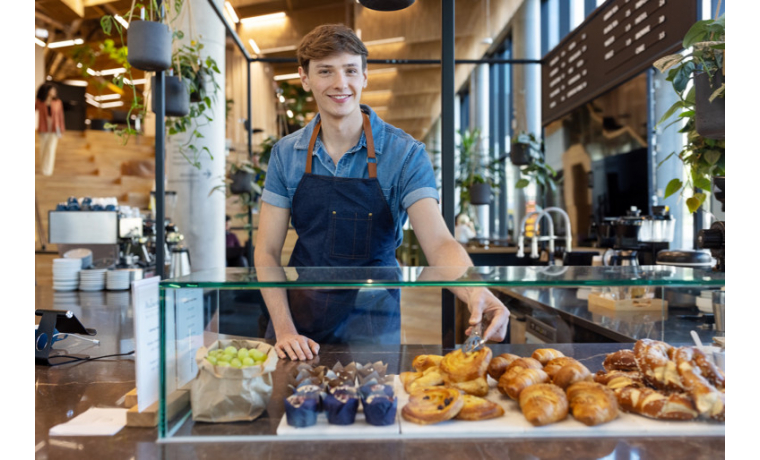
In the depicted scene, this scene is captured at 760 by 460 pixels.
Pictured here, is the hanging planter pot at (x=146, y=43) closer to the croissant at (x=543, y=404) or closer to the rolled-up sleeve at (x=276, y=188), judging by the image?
the rolled-up sleeve at (x=276, y=188)

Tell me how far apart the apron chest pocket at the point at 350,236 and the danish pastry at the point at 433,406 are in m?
0.86

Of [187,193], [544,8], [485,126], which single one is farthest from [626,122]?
[485,126]

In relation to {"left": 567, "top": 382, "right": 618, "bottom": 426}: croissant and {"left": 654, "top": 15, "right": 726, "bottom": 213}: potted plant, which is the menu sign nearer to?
{"left": 654, "top": 15, "right": 726, "bottom": 213}: potted plant

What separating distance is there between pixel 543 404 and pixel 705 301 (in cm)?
34

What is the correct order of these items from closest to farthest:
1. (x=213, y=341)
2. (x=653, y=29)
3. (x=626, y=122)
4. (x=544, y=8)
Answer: (x=213, y=341)
(x=653, y=29)
(x=626, y=122)
(x=544, y=8)

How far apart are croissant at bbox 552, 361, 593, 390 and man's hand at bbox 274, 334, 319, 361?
52cm

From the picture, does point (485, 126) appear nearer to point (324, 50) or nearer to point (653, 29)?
point (653, 29)

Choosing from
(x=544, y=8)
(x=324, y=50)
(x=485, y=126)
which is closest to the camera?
(x=324, y=50)

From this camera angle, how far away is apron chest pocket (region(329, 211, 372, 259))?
5.93ft

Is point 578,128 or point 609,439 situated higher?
point 578,128

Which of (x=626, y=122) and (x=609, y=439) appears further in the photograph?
(x=626, y=122)

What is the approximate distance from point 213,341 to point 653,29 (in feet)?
14.3

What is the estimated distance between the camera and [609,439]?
0.90m

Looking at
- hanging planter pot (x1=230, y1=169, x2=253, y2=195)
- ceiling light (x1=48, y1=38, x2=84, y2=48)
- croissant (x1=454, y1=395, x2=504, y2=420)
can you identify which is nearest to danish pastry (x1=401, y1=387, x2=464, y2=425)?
croissant (x1=454, y1=395, x2=504, y2=420)
